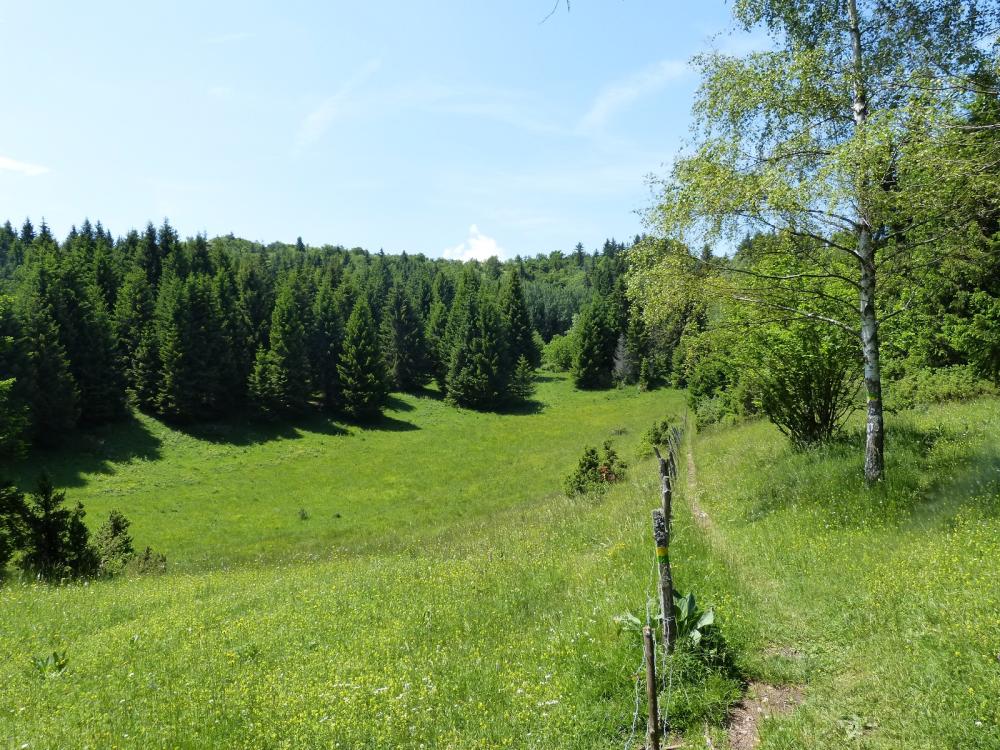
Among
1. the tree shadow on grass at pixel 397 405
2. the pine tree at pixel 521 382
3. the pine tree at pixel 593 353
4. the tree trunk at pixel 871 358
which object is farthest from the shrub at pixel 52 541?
the pine tree at pixel 593 353

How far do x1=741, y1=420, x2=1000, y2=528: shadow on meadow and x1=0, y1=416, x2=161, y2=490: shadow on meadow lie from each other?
46261mm

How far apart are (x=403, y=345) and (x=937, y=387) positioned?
6906 cm

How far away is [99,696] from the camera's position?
6.82 m

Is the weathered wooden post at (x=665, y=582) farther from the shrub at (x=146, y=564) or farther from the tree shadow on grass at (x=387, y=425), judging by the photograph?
the tree shadow on grass at (x=387, y=425)

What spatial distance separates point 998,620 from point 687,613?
9.35 ft

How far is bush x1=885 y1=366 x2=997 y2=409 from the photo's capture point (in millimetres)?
18234

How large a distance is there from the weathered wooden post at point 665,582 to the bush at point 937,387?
1609cm

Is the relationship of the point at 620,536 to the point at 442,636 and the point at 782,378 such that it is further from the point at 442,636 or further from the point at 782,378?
the point at 782,378

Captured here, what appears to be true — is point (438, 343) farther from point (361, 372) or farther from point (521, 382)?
point (361, 372)

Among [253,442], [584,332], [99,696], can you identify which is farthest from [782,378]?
[584,332]

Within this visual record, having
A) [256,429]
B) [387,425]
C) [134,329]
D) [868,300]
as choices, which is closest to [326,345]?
[387,425]

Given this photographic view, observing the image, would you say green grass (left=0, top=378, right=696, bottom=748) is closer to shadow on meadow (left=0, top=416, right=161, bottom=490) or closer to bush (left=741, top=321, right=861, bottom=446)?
bush (left=741, top=321, right=861, bottom=446)

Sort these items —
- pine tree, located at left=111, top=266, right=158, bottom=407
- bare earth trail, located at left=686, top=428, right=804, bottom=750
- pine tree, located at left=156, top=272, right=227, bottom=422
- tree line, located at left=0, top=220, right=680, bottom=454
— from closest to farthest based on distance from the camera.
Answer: bare earth trail, located at left=686, top=428, right=804, bottom=750, tree line, located at left=0, top=220, right=680, bottom=454, pine tree, located at left=156, top=272, right=227, bottom=422, pine tree, located at left=111, top=266, right=158, bottom=407

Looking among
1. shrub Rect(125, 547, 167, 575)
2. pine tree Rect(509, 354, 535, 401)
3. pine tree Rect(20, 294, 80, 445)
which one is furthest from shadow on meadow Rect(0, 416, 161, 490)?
pine tree Rect(509, 354, 535, 401)
